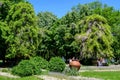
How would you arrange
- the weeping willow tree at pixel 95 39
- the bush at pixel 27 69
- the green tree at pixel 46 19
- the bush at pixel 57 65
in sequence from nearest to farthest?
the bush at pixel 27 69 → the bush at pixel 57 65 → the weeping willow tree at pixel 95 39 → the green tree at pixel 46 19

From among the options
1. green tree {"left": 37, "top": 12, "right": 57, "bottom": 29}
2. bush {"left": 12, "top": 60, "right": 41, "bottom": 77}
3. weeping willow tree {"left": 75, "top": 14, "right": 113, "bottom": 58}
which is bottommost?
bush {"left": 12, "top": 60, "right": 41, "bottom": 77}

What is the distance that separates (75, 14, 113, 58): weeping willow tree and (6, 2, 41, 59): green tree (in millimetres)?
7845

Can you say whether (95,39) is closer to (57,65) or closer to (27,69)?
(57,65)

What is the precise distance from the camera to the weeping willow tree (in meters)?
52.2

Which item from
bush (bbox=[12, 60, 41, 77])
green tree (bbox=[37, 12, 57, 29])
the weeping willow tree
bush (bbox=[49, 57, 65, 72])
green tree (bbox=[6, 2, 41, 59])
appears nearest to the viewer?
bush (bbox=[12, 60, 41, 77])

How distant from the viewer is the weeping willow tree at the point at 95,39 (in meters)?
52.2

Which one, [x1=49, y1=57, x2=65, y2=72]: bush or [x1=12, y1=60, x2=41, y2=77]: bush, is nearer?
[x1=12, y1=60, x2=41, y2=77]: bush

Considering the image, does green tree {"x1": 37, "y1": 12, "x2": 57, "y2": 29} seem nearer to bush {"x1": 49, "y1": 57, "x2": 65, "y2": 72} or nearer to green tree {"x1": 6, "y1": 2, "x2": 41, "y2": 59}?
green tree {"x1": 6, "y1": 2, "x2": 41, "y2": 59}

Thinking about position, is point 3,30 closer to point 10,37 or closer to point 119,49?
point 10,37

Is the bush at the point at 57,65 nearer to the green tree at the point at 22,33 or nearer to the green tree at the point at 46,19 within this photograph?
the green tree at the point at 22,33

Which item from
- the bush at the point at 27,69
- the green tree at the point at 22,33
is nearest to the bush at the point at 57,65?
the bush at the point at 27,69

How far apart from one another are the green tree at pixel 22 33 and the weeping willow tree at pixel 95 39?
7.85 meters

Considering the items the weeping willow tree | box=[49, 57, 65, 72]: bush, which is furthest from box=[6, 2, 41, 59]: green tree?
box=[49, 57, 65, 72]: bush

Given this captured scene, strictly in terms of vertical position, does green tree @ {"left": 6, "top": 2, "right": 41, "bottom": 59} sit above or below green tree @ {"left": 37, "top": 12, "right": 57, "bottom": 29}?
below
